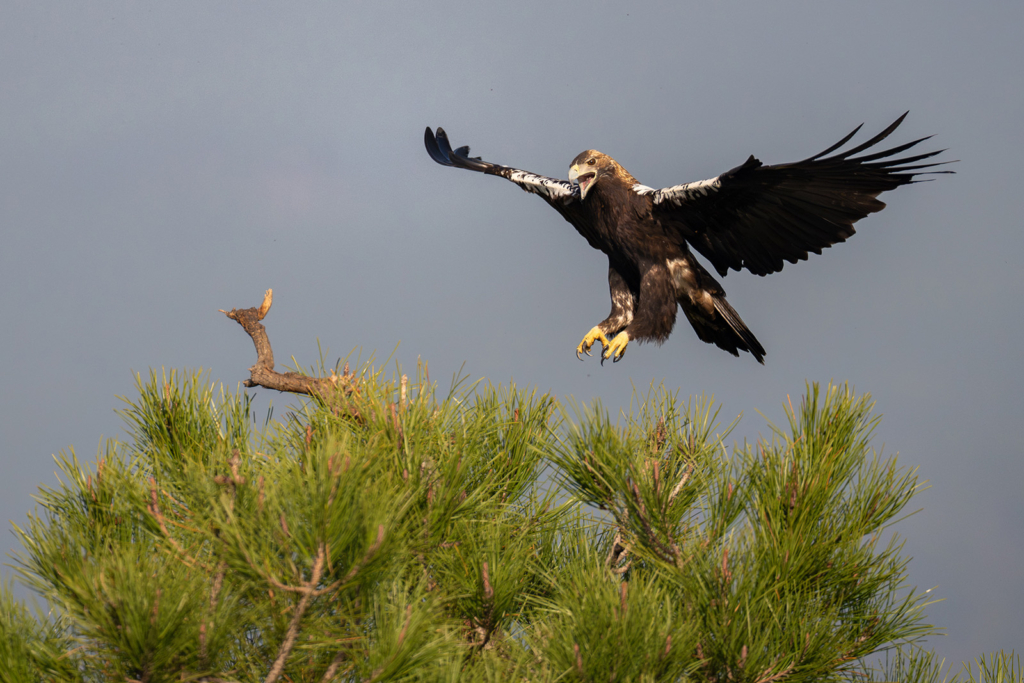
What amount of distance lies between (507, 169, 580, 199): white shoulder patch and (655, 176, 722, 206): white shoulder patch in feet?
1.55

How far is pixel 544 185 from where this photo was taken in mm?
3889

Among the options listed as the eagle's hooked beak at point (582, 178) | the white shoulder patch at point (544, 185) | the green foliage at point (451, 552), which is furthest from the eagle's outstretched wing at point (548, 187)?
the green foliage at point (451, 552)

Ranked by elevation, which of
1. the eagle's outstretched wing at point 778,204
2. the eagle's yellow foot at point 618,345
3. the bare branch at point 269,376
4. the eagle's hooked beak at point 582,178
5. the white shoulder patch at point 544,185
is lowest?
the bare branch at point 269,376

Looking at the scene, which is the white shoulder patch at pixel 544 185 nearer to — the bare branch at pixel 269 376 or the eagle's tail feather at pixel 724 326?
the eagle's tail feather at pixel 724 326

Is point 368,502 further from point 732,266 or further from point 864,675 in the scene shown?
point 732,266

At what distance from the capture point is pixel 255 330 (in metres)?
2.40

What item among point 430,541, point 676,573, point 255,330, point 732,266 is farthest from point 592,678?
point 732,266

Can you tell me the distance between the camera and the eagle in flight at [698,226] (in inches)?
116

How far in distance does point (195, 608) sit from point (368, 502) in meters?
0.38

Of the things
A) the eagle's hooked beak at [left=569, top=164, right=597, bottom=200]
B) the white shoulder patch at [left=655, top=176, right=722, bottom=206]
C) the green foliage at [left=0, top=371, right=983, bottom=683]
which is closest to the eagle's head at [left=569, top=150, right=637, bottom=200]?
the eagle's hooked beak at [left=569, top=164, right=597, bottom=200]

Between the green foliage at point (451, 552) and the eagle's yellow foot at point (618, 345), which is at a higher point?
the eagle's yellow foot at point (618, 345)

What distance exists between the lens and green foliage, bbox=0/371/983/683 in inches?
58.6

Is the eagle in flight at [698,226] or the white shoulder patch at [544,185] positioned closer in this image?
the eagle in flight at [698,226]

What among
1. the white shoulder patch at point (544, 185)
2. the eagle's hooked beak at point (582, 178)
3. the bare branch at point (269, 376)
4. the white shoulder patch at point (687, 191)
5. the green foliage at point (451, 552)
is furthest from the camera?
the white shoulder patch at point (544, 185)
